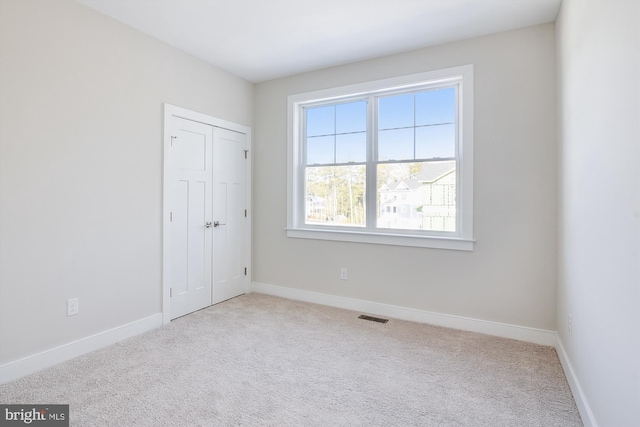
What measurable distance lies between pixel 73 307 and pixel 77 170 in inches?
41.4

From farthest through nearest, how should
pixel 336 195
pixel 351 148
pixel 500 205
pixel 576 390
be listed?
1. pixel 336 195
2. pixel 351 148
3. pixel 500 205
4. pixel 576 390

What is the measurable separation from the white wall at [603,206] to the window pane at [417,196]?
1002 mm

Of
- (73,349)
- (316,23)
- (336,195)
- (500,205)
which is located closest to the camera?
(73,349)

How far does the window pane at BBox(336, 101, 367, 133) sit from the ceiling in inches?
20.2

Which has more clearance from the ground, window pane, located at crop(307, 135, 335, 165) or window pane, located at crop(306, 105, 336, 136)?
window pane, located at crop(306, 105, 336, 136)

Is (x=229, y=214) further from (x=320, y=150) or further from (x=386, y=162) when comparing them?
(x=386, y=162)

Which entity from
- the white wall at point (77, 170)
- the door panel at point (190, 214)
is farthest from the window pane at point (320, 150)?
the white wall at point (77, 170)

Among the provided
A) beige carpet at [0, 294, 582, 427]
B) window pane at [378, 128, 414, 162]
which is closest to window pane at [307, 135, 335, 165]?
window pane at [378, 128, 414, 162]

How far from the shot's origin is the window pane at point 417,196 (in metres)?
3.26

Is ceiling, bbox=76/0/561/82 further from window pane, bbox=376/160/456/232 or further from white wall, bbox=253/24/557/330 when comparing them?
window pane, bbox=376/160/456/232

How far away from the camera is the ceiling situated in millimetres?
2561

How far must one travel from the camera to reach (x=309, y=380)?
2.23 m

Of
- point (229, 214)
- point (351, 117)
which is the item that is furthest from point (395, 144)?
point (229, 214)

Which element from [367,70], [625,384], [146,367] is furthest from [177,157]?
[625,384]
